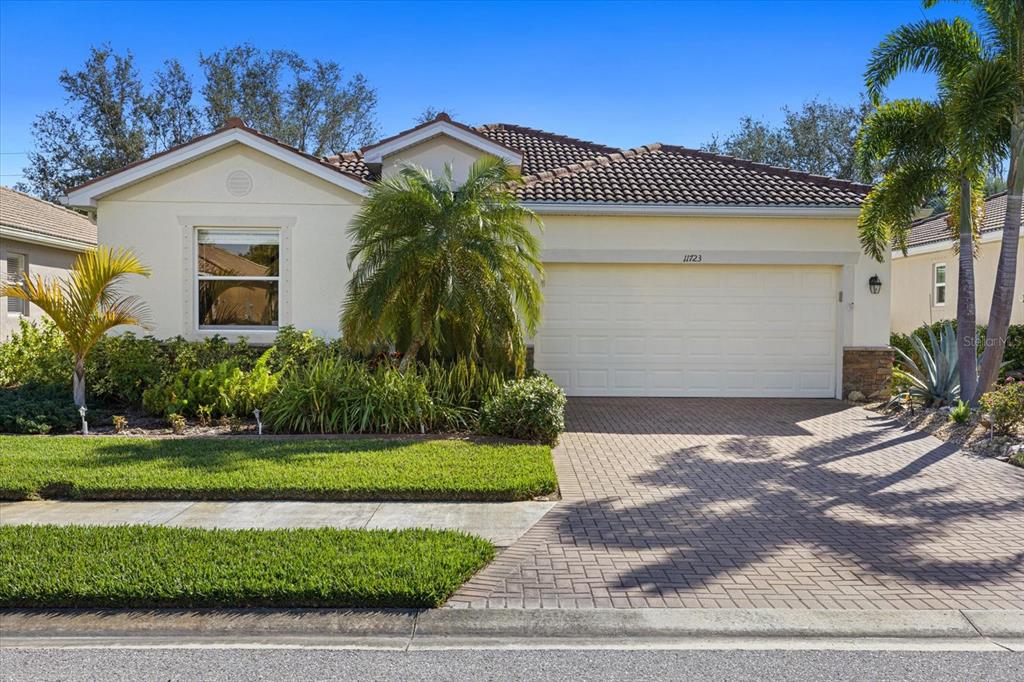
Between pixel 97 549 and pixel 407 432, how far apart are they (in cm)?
497

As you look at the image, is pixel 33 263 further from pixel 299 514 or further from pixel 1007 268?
pixel 1007 268

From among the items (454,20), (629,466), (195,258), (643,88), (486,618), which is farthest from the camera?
(643,88)

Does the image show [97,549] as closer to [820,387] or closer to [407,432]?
[407,432]

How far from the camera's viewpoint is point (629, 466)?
→ 880 centimetres

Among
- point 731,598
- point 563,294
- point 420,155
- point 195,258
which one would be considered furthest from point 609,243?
point 731,598

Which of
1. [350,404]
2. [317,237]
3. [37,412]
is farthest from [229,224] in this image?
[350,404]

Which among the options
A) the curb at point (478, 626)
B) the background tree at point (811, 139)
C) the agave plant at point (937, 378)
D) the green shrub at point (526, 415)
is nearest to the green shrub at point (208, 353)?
the green shrub at point (526, 415)

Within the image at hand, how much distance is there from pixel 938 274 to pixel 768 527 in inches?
732

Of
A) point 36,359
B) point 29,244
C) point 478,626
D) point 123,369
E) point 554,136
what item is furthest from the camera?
point 554,136

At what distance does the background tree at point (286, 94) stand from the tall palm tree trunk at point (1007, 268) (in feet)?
91.3

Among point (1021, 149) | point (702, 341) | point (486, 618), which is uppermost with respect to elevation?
point (1021, 149)

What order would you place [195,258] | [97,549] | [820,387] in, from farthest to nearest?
[820,387]
[195,258]
[97,549]

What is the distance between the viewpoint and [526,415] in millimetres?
9727

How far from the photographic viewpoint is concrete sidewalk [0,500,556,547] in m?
6.45
